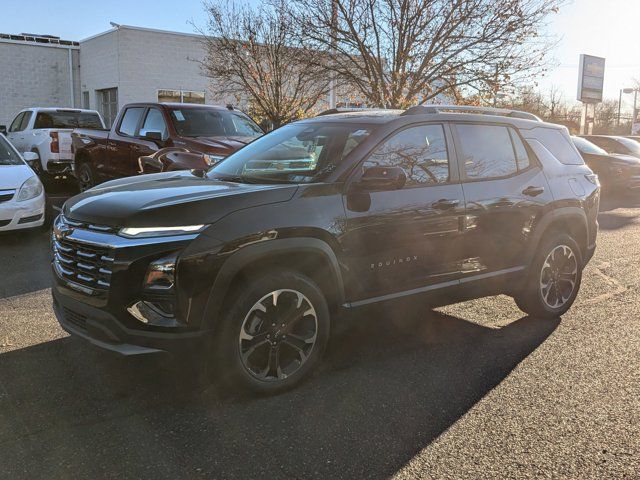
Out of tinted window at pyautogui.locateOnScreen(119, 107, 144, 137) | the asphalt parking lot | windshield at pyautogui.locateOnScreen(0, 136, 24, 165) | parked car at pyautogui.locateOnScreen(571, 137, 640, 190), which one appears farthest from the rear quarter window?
parked car at pyautogui.locateOnScreen(571, 137, 640, 190)

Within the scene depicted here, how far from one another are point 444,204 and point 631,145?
47.4 ft

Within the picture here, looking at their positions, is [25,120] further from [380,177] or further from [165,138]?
[380,177]

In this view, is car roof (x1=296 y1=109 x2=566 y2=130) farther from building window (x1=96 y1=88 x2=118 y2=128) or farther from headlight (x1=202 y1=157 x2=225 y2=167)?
building window (x1=96 y1=88 x2=118 y2=128)

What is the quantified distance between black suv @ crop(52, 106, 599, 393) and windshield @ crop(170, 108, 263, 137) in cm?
455

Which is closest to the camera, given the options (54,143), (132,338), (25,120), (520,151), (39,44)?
(132,338)

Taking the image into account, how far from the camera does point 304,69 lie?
1478 centimetres

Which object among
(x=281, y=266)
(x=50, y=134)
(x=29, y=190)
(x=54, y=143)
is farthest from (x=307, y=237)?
(x=50, y=134)

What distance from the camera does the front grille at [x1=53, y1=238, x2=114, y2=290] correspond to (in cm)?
321

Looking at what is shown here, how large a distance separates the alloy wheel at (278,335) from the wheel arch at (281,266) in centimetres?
17

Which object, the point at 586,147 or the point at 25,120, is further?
the point at 586,147

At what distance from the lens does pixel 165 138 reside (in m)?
8.90

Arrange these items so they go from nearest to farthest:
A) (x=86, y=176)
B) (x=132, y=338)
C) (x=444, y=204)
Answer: (x=132, y=338) < (x=444, y=204) < (x=86, y=176)

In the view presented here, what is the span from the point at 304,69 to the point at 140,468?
1323cm

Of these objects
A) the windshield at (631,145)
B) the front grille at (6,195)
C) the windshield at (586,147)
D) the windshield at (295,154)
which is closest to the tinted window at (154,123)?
the front grille at (6,195)
